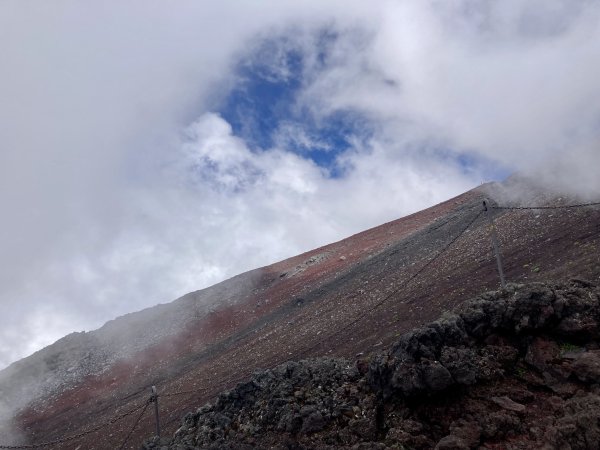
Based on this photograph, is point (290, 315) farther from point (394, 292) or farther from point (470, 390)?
point (470, 390)

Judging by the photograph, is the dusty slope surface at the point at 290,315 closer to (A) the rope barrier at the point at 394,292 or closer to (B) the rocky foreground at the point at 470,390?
(A) the rope barrier at the point at 394,292

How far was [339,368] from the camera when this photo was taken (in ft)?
39.5

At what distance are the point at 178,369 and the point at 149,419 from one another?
813 cm

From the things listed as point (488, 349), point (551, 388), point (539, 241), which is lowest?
point (551, 388)

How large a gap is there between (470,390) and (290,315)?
19982mm

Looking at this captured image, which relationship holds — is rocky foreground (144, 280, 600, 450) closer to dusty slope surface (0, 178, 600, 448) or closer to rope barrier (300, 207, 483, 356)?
dusty slope surface (0, 178, 600, 448)

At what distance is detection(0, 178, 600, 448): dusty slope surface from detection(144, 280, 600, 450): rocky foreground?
471 centimetres

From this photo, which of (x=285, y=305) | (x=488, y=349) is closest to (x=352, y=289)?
(x=285, y=305)

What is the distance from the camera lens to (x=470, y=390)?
31.2 feet

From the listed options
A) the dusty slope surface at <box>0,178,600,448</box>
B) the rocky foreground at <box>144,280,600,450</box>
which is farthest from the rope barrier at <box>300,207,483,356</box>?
the rocky foreground at <box>144,280,600,450</box>

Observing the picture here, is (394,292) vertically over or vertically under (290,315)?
under

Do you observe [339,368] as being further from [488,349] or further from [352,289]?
[352,289]

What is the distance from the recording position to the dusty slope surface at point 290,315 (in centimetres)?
1842

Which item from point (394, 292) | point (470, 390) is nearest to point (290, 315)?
point (394, 292)
